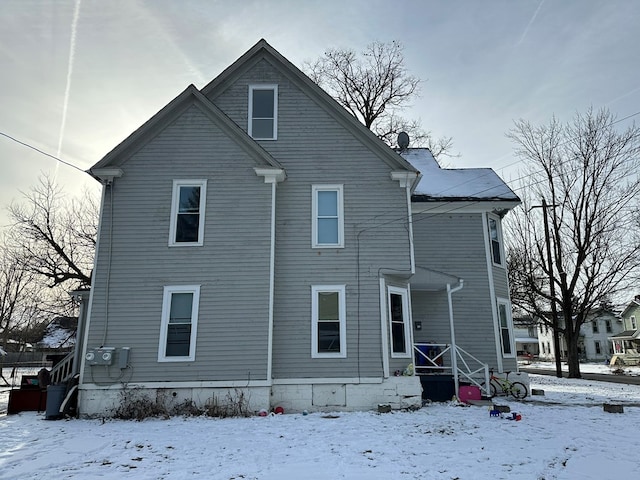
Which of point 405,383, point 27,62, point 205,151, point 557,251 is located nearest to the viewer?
point 27,62

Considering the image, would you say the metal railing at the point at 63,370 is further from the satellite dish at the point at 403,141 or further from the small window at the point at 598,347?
the small window at the point at 598,347

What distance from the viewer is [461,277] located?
1423cm

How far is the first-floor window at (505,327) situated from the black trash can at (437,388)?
9.80ft

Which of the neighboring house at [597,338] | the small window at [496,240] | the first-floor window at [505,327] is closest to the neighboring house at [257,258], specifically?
the first-floor window at [505,327]

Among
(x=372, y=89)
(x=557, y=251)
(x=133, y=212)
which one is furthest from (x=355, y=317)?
(x=372, y=89)

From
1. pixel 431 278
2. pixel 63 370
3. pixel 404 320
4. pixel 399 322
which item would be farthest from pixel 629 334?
pixel 63 370

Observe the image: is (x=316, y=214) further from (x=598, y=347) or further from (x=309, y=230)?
(x=598, y=347)

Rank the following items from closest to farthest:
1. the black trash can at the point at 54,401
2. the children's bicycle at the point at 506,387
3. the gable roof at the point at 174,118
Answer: the black trash can at the point at 54,401, the gable roof at the point at 174,118, the children's bicycle at the point at 506,387

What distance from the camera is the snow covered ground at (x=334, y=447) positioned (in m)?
5.98

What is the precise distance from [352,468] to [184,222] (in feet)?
25.5

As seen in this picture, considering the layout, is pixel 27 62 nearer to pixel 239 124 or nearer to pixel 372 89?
pixel 239 124

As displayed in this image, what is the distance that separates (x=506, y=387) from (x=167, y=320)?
Answer: 989cm

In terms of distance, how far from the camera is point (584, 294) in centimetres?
2320

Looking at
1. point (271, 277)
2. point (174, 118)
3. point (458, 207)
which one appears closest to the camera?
point (271, 277)
